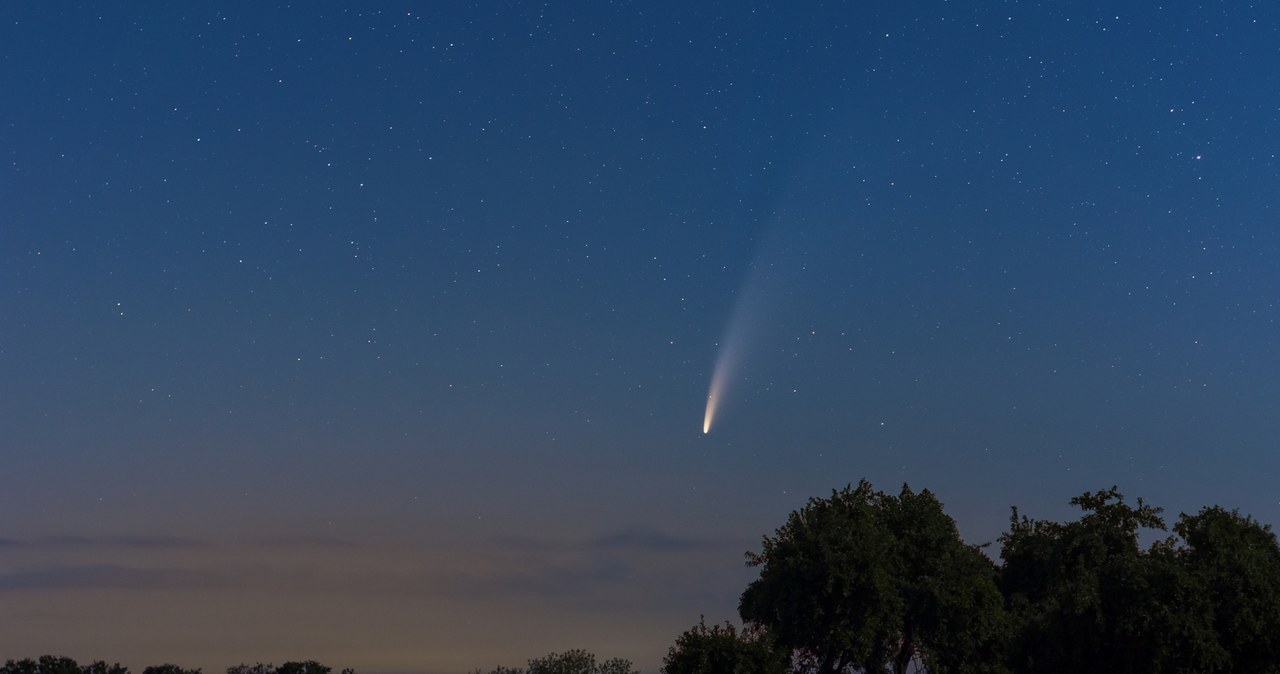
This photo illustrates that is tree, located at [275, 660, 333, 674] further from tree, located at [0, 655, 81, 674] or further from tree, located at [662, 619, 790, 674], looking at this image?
tree, located at [662, 619, 790, 674]

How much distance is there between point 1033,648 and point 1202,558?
11371 millimetres

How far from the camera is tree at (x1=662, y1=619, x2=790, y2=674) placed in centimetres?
5569

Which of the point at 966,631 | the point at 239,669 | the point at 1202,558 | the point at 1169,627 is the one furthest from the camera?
the point at 239,669

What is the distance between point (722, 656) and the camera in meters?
56.2

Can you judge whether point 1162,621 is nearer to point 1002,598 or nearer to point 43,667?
point 1002,598

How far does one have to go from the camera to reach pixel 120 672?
103m

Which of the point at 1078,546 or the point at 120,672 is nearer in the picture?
the point at 1078,546

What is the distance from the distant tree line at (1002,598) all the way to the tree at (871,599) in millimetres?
90

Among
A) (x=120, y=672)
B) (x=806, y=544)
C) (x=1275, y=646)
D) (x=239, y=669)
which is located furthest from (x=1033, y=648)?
(x=239, y=669)

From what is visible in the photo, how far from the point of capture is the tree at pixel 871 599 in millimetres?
69625

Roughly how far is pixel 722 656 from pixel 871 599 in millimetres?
16143

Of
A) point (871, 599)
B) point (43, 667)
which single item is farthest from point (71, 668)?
point (871, 599)

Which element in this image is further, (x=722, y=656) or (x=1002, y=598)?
(x=1002, y=598)

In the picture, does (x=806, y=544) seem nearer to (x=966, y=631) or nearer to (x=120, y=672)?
(x=966, y=631)
